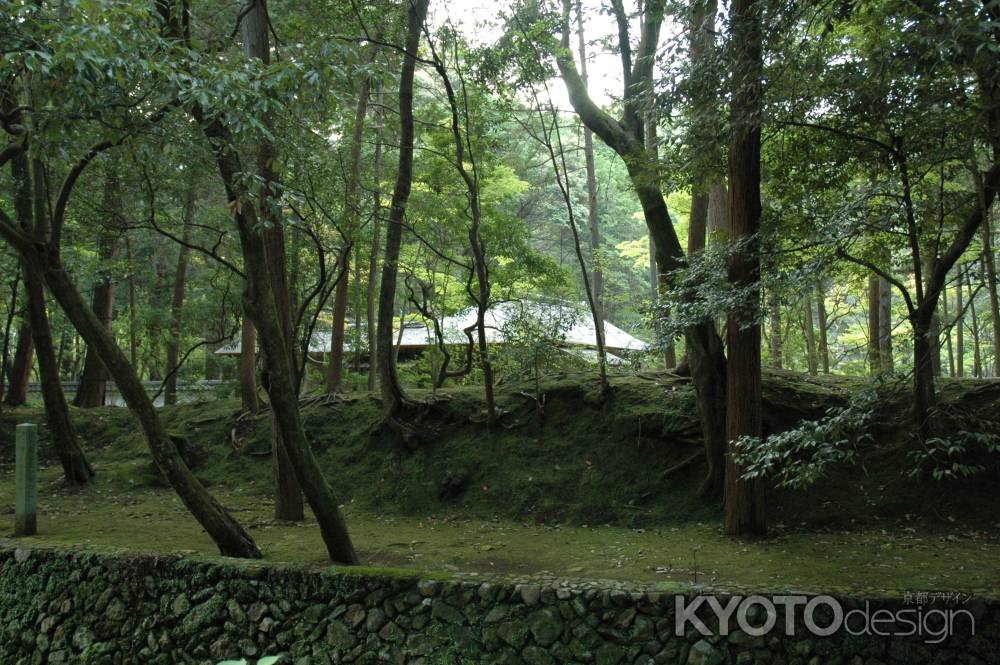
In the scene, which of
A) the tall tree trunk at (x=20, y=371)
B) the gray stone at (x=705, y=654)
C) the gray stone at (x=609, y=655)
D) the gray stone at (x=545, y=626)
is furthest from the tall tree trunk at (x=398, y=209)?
the tall tree trunk at (x=20, y=371)

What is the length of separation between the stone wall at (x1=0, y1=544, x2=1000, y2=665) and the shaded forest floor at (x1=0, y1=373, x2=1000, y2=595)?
0.40 m

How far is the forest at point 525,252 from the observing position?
5.10 meters

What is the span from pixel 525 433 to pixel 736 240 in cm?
408

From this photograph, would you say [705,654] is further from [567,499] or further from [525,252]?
[525,252]

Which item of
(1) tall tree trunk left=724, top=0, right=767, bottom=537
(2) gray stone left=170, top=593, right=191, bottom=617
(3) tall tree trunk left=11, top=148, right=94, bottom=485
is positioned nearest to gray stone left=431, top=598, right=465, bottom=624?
(2) gray stone left=170, top=593, right=191, bottom=617

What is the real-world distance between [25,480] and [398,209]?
5067 mm

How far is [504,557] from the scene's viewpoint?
6770 millimetres

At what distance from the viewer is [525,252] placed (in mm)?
9773

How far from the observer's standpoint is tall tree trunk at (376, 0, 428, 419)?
29.7 feet

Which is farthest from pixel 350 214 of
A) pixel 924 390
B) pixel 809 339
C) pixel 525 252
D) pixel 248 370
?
pixel 809 339

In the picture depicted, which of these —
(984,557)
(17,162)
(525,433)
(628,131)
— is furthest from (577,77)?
(17,162)

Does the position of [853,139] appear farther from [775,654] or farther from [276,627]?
[276,627]

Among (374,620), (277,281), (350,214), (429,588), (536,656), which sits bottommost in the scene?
(536,656)

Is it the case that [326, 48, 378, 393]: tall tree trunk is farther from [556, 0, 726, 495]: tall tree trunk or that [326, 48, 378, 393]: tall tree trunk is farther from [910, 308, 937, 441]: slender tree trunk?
[910, 308, 937, 441]: slender tree trunk
